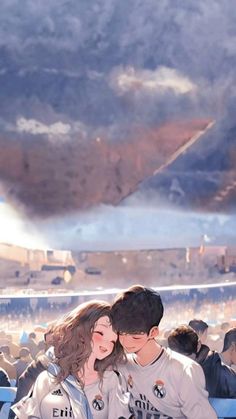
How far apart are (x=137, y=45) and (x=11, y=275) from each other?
4.66 feet

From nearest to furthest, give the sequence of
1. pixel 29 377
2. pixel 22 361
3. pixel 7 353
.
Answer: pixel 29 377 < pixel 22 361 < pixel 7 353

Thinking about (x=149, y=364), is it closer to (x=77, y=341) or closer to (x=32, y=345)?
(x=77, y=341)

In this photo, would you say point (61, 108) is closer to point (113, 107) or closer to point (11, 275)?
point (113, 107)

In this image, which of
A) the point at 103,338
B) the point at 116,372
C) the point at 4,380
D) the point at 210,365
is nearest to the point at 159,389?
the point at 116,372

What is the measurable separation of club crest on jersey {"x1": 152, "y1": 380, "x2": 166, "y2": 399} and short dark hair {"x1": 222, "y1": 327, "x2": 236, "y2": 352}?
2.62 ft

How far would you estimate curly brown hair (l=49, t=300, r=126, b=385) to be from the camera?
2426 mm

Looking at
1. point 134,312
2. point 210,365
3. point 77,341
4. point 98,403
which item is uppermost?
point 134,312

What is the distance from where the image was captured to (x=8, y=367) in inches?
126

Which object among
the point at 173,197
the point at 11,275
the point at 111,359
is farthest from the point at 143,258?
the point at 111,359

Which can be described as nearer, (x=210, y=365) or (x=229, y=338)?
(x=210, y=365)

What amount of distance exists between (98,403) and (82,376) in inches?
4.2

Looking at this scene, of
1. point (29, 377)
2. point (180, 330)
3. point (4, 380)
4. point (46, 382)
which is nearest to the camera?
point (46, 382)

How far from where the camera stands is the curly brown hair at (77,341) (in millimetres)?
2426

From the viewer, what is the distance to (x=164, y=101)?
392cm
